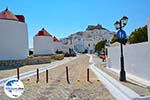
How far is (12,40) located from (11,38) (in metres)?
0.31

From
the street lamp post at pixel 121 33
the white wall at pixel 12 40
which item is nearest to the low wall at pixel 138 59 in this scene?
the street lamp post at pixel 121 33

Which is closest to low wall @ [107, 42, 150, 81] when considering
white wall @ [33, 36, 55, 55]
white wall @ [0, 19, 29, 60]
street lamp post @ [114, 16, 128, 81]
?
street lamp post @ [114, 16, 128, 81]

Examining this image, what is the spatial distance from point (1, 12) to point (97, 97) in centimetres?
2988

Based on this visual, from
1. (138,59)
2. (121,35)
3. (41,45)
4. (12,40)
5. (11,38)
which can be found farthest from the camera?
(41,45)

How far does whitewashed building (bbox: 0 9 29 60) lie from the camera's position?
118ft

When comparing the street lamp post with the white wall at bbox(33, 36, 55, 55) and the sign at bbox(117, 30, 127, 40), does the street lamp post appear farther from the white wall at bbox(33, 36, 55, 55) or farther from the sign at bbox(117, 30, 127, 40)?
the white wall at bbox(33, 36, 55, 55)

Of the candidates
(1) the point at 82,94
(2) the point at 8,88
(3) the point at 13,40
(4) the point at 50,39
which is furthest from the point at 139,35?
(2) the point at 8,88

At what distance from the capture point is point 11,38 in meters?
36.9

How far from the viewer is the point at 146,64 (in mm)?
15789

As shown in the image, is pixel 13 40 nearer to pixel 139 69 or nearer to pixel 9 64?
pixel 9 64

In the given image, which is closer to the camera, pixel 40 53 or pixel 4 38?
pixel 4 38

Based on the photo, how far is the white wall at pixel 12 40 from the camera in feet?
118

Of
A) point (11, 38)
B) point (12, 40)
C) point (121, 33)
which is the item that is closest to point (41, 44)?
point (12, 40)

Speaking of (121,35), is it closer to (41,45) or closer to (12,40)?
(12,40)
